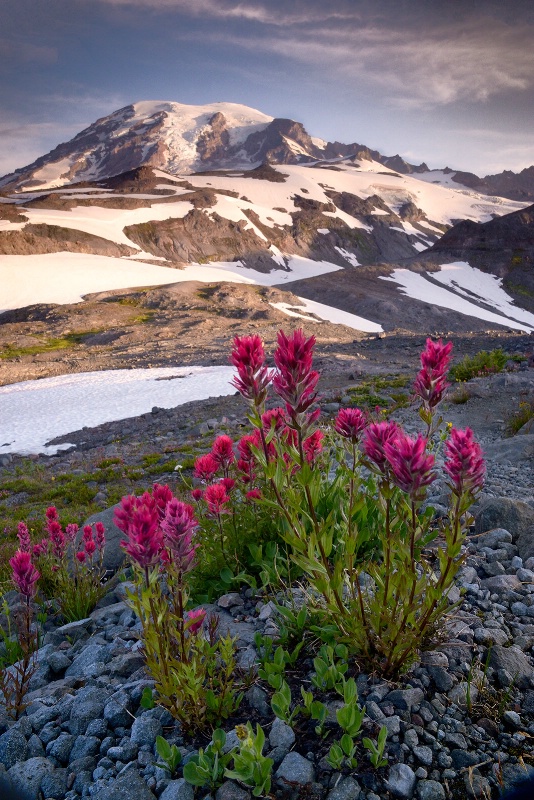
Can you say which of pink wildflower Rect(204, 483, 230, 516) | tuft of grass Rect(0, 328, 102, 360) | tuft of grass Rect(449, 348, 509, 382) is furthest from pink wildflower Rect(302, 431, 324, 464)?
tuft of grass Rect(0, 328, 102, 360)

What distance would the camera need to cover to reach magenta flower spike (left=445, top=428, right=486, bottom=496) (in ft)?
7.25

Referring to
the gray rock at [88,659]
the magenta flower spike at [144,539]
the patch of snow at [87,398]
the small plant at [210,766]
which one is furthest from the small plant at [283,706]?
the patch of snow at [87,398]

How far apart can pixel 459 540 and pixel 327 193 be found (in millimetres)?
156113

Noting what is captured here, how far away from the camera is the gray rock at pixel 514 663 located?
2828 millimetres

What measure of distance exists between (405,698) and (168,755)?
4.10 feet

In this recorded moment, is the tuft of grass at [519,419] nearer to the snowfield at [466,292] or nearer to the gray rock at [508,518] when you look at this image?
the gray rock at [508,518]

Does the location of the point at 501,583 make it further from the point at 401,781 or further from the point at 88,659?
the point at 88,659

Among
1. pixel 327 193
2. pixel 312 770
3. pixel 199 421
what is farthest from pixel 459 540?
pixel 327 193

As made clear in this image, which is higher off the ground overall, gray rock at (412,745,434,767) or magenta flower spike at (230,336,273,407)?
magenta flower spike at (230,336,273,407)

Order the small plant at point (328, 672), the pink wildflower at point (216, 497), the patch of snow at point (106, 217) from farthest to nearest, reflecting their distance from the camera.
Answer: the patch of snow at point (106, 217), the pink wildflower at point (216, 497), the small plant at point (328, 672)

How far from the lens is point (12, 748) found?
2.95 m

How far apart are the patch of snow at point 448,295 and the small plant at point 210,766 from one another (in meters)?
62.7

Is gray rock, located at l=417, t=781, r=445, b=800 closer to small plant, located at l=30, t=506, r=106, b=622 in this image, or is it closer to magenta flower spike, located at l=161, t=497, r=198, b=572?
magenta flower spike, located at l=161, t=497, r=198, b=572

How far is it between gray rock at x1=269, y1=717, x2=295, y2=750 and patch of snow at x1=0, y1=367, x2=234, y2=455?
1525cm
